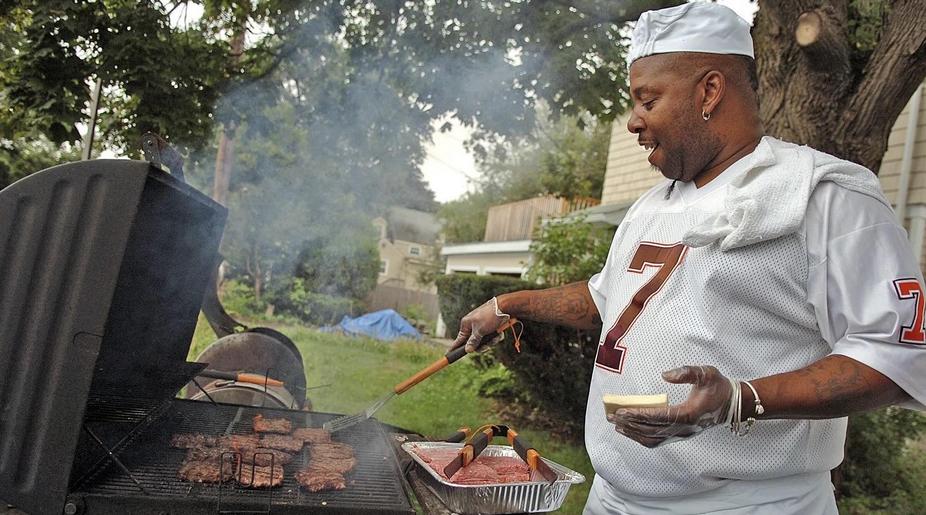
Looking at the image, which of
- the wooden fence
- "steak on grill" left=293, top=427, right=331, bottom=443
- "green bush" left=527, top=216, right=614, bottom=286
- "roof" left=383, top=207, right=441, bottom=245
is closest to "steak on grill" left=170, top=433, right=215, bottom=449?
"steak on grill" left=293, top=427, right=331, bottom=443

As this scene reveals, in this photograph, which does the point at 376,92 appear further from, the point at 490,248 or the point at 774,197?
the point at 490,248

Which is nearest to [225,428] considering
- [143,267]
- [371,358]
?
[143,267]

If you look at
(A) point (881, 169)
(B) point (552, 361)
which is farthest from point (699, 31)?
(A) point (881, 169)

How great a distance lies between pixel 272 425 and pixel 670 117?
2.01m

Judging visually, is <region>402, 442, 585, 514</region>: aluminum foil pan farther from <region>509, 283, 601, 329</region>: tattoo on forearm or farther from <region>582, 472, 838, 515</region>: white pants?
<region>509, 283, 601, 329</region>: tattoo on forearm

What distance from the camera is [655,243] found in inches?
79.0

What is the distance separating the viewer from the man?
1485 millimetres

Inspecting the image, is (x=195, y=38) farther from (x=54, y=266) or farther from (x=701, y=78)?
(x=701, y=78)

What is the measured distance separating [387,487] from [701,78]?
1.66m

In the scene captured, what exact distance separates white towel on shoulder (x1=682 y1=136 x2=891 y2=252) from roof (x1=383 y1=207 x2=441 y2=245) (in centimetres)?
3458

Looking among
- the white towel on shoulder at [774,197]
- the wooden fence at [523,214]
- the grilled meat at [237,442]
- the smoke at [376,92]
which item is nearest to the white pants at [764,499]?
the white towel on shoulder at [774,197]

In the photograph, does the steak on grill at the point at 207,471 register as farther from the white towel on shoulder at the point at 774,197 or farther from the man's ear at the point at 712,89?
the man's ear at the point at 712,89

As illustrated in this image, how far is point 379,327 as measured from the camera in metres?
17.6

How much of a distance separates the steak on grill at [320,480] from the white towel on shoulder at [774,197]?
136cm
